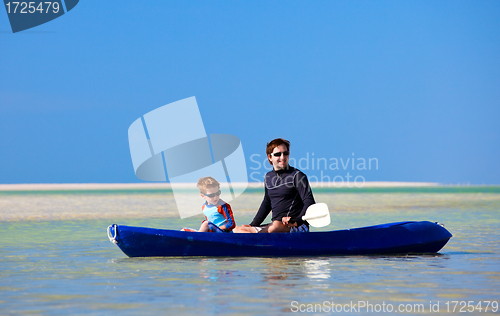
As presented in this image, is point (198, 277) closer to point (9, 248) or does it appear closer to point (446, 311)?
point (446, 311)

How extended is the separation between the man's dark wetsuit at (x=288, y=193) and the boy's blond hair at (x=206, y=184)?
2.13 feet

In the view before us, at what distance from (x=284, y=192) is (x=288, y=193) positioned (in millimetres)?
52

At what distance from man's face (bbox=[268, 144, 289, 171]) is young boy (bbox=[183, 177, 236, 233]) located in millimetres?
771

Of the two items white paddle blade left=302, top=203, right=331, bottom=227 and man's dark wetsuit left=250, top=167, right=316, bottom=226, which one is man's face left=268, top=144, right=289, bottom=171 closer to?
man's dark wetsuit left=250, top=167, right=316, bottom=226

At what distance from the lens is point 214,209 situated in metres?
8.24

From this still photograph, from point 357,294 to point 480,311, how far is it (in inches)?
43.7

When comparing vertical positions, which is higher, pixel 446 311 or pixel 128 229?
pixel 128 229

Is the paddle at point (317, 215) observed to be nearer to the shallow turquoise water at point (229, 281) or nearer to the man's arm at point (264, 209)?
the shallow turquoise water at point (229, 281)

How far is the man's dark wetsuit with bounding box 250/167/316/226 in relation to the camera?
26.2 feet

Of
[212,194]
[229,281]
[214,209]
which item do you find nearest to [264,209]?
[214,209]

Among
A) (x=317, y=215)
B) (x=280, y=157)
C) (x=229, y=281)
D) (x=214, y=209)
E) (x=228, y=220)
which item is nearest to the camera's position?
(x=229, y=281)

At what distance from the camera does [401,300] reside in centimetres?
537

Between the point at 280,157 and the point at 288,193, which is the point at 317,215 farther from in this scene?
the point at 280,157

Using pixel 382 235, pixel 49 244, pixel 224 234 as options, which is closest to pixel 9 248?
pixel 49 244
